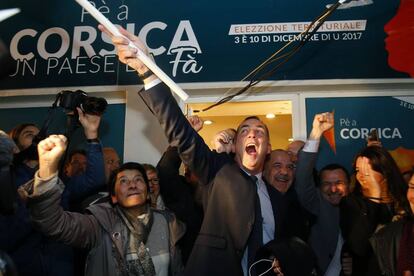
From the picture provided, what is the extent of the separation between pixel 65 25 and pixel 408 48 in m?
2.97

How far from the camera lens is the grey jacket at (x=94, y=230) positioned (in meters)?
1.76

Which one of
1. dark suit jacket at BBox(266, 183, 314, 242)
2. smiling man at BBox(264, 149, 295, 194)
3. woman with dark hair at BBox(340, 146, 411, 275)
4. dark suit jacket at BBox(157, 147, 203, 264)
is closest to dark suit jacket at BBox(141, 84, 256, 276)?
dark suit jacket at BBox(266, 183, 314, 242)

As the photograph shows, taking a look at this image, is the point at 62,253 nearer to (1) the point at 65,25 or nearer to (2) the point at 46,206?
(2) the point at 46,206

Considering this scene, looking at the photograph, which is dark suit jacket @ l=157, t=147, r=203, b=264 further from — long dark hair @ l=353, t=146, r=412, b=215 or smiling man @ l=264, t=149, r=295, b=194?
long dark hair @ l=353, t=146, r=412, b=215

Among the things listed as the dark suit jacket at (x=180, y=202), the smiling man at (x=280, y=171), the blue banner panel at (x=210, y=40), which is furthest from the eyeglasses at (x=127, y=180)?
the blue banner panel at (x=210, y=40)

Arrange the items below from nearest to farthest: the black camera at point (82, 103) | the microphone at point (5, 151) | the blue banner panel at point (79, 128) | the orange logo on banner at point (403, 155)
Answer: the microphone at point (5, 151), the black camera at point (82, 103), the orange logo on banner at point (403, 155), the blue banner panel at point (79, 128)

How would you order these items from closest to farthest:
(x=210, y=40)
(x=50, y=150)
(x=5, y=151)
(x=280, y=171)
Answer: (x=5, y=151) < (x=50, y=150) < (x=280, y=171) < (x=210, y=40)

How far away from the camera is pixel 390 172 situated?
234 centimetres

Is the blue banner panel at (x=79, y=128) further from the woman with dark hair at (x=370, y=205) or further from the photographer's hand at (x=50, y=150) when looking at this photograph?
the photographer's hand at (x=50, y=150)

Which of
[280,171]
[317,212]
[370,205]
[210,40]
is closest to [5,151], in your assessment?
[280,171]

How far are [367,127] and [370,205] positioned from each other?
1.49 metres

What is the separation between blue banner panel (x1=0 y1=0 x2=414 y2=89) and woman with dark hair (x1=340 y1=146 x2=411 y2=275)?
1.52 metres

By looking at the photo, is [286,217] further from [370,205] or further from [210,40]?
[210,40]

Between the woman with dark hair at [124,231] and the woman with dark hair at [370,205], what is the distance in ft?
2.86
